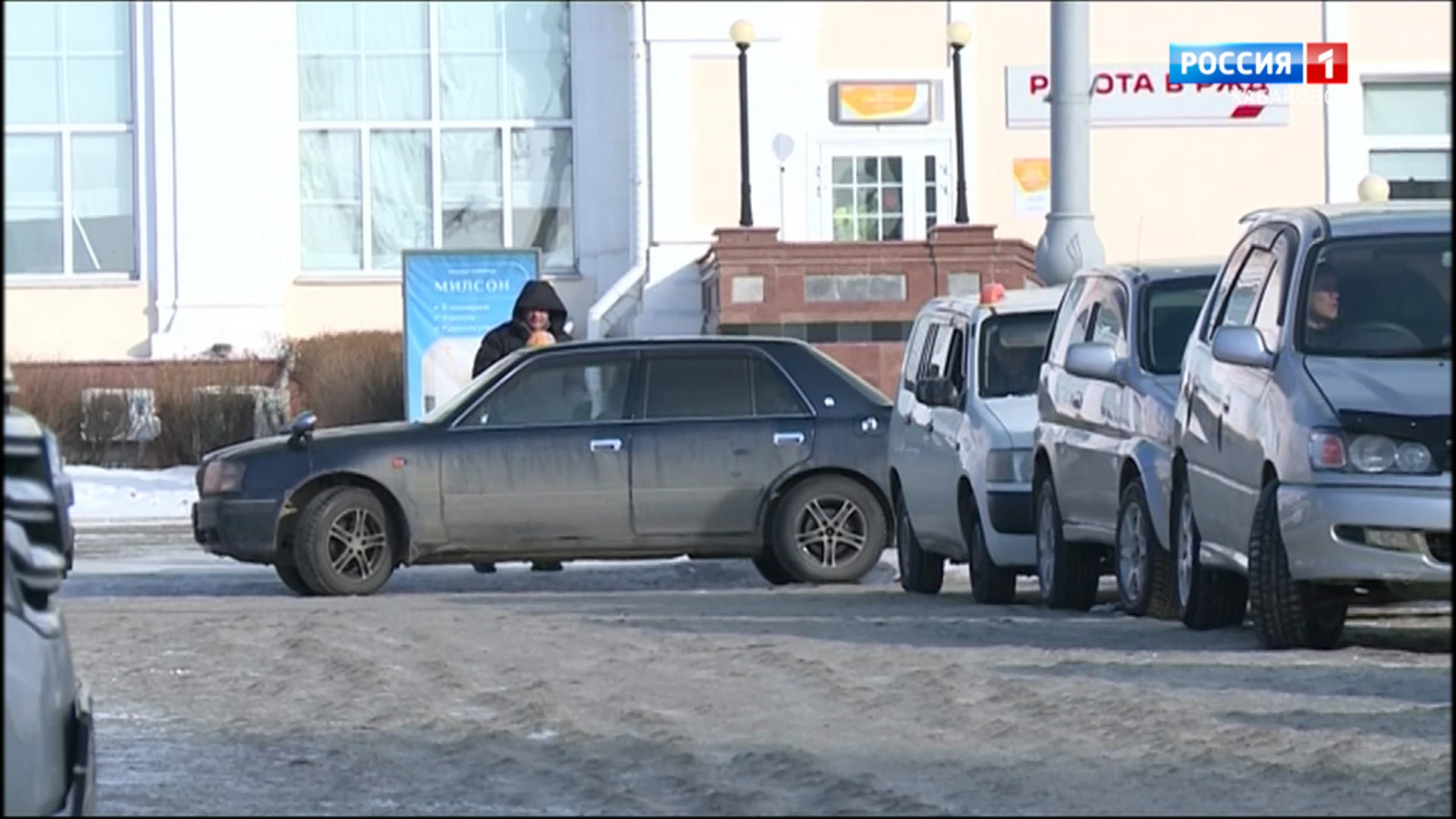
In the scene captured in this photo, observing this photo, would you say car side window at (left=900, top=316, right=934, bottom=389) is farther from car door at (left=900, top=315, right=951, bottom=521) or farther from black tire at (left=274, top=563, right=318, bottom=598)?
black tire at (left=274, top=563, right=318, bottom=598)

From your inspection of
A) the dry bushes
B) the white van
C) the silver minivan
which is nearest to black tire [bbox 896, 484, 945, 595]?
the white van

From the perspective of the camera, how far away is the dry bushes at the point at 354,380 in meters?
34.4

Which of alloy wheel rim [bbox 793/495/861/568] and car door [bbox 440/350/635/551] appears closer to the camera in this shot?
car door [bbox 440/350/635/551]

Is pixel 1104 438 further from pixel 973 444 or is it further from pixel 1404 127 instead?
pixel 1404 127

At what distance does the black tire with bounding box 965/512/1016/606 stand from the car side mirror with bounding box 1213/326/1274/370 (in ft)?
10.8

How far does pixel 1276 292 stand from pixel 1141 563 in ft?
5.56

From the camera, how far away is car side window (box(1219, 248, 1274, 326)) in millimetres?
11938

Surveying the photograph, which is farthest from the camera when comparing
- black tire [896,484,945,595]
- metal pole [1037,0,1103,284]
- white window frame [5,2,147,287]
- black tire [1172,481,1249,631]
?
white window frame [5,2,147,287]

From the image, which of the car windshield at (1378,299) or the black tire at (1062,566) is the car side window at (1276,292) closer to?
the car windshield at (1378,299)

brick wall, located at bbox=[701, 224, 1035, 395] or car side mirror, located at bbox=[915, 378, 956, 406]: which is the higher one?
brick wall, located at bbox=[701, 224, 1035, 395]

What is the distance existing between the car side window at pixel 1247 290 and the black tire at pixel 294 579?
6.09 metres

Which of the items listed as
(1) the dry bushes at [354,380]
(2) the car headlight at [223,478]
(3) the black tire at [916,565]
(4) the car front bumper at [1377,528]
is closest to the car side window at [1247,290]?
(4) the car front bumper at [1377,528]

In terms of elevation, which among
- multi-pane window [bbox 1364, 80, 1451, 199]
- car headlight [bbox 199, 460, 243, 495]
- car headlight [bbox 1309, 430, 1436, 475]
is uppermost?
multi-pane window [bbox 1364, 80, 1451, 199]

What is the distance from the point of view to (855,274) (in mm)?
33688
